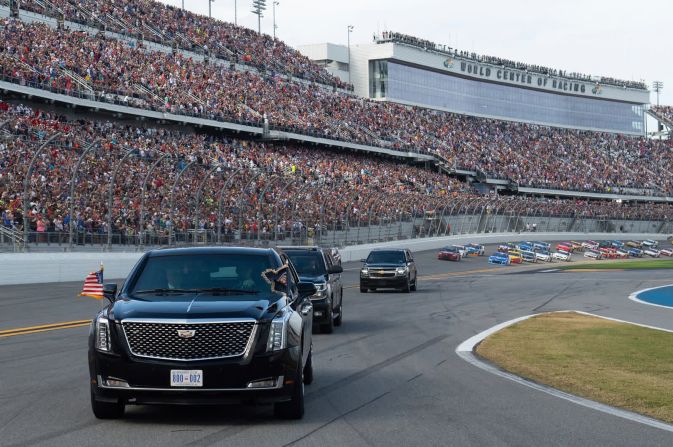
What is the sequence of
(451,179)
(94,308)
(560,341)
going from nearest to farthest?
(560,341) < (94,308) < (451,179)

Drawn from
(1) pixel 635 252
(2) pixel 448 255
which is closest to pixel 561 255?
(1) pixel 635 252

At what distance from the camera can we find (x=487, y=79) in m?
119

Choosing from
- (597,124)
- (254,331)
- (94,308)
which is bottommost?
(94,308)

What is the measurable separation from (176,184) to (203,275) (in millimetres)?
28078

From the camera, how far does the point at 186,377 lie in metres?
8.48

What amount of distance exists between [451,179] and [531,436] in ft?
272

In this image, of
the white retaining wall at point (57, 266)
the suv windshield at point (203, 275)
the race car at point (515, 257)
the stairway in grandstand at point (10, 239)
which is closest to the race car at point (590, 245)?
the race car at point (515, 257)

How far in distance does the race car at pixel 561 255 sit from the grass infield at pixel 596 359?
52231 millimetres

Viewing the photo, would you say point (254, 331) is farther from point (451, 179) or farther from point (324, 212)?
point (451, 179)

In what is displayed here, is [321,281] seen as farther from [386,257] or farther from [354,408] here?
[386,257]

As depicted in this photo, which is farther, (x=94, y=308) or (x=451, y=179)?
(x=451, y=179)

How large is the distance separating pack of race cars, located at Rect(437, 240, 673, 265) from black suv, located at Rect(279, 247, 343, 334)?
149 ft

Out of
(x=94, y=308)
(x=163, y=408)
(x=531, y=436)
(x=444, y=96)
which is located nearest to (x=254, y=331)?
(x=163, y=408)

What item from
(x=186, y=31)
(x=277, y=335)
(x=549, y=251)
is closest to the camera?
(x=277, y=335)
